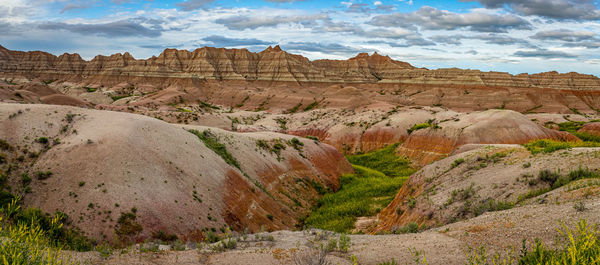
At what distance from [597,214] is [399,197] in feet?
43.7

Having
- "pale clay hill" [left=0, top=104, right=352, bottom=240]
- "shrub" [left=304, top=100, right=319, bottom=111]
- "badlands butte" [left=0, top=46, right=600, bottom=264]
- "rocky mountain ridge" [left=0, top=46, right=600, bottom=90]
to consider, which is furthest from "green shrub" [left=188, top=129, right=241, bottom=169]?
"rocky mountain ridge" [left=0, top=46, right=600, bottom=90]

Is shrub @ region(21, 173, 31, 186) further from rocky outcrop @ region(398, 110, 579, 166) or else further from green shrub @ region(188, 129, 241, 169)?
rocky outcrop @ region(398, 110, 579, 166)

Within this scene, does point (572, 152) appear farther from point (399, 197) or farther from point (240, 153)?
point (240, 153)

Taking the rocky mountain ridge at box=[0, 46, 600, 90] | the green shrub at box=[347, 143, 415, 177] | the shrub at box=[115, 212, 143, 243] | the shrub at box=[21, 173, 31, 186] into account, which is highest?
the rocky mountain ridge at box=[0, 46, 600, 90]

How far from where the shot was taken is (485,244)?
25.7 ft

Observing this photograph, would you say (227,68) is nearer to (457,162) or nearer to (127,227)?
(457,162)

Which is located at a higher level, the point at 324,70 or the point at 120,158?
the point at 324,70

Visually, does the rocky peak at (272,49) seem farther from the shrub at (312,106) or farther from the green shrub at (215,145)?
the green shrub at (215,145)

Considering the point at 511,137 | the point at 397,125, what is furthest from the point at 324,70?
the point at 511,137

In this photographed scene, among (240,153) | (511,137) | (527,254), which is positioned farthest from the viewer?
(511,137)

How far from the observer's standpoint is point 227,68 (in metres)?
163

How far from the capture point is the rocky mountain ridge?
154m

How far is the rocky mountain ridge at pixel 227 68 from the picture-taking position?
154m

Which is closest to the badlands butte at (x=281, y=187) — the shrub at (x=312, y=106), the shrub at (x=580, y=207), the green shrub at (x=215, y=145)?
the shrub at (x=580, y=207)
